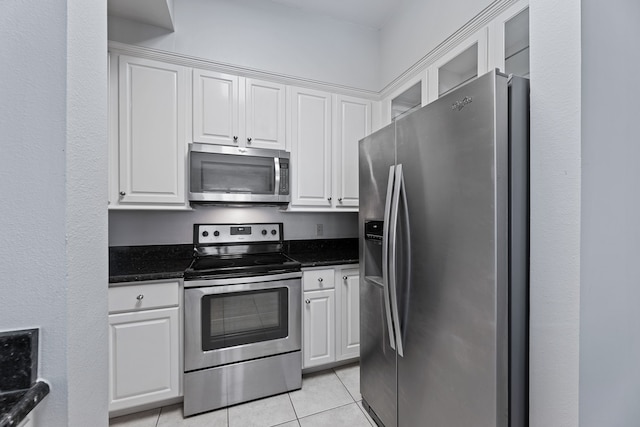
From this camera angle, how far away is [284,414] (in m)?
1.76

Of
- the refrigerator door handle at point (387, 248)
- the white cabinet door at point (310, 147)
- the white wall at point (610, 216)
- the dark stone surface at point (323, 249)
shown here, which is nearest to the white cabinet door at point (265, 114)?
the white cabinet door at point (310, 147)

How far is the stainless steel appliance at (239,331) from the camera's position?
1.74 metres

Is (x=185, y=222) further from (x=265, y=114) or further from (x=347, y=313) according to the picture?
(x=347, y=313)

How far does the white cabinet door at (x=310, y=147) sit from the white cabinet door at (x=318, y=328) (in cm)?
78

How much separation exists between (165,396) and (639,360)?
2343mm

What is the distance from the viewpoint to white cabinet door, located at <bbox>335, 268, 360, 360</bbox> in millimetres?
2184

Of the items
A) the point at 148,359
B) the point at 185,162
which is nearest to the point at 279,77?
the point at 185,162

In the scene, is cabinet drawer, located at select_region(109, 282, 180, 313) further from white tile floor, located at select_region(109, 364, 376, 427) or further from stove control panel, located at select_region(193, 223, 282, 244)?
white tile floor, located at select_region(109, 364, 376, 427)

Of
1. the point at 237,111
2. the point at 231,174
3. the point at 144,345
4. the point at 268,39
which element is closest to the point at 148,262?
the point at 144,345

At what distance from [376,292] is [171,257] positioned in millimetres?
1702

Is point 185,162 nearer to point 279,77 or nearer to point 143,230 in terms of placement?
point 143,230

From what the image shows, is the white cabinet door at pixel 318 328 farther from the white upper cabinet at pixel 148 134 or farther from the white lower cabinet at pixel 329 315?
the white upper cabinet at pixel 148 134

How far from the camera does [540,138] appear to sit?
0.87 metres

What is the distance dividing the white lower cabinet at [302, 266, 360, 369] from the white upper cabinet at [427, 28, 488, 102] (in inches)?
59.9
